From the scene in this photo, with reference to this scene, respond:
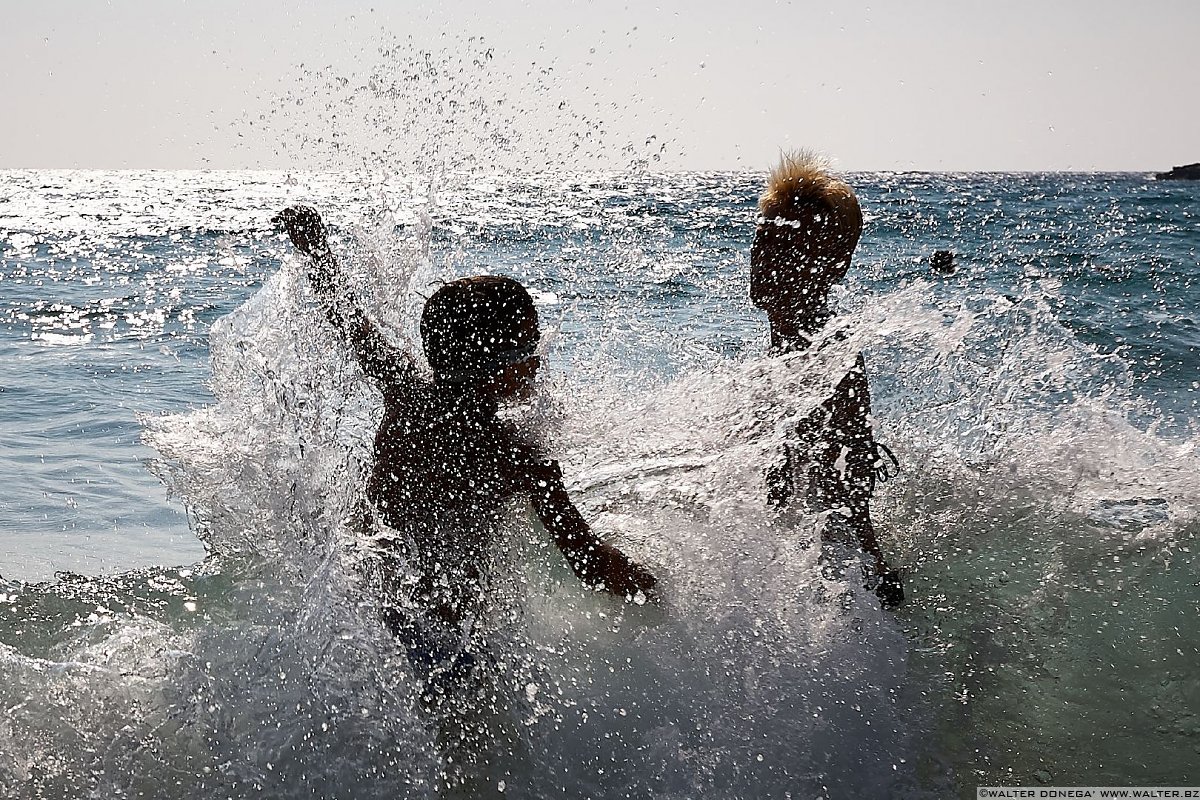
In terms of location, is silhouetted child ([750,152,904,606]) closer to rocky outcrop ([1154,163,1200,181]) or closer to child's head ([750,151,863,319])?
child's head ([750,151,863,319])

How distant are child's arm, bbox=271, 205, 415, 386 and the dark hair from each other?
47 cm

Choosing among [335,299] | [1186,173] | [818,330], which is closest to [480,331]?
[335,299]

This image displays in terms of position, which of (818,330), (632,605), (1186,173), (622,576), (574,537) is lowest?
(632,605)

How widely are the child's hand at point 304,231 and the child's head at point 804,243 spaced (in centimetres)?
147

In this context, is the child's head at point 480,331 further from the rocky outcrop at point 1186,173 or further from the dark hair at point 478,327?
the rocky outcrop at point 1186,173

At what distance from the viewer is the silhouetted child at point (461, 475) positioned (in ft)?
8.54

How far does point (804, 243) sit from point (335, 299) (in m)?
1.62

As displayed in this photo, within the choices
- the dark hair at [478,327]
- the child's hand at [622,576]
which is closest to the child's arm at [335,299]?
the dark hair at [478,327]

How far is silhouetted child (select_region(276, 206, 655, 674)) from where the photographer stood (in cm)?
260

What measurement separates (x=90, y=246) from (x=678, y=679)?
29.5 meters

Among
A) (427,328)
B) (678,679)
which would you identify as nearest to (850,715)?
(678,679)

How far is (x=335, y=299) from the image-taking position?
3.34 meters

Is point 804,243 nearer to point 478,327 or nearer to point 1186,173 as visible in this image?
point 478,327

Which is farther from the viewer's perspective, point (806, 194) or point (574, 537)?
point (806, 194)
